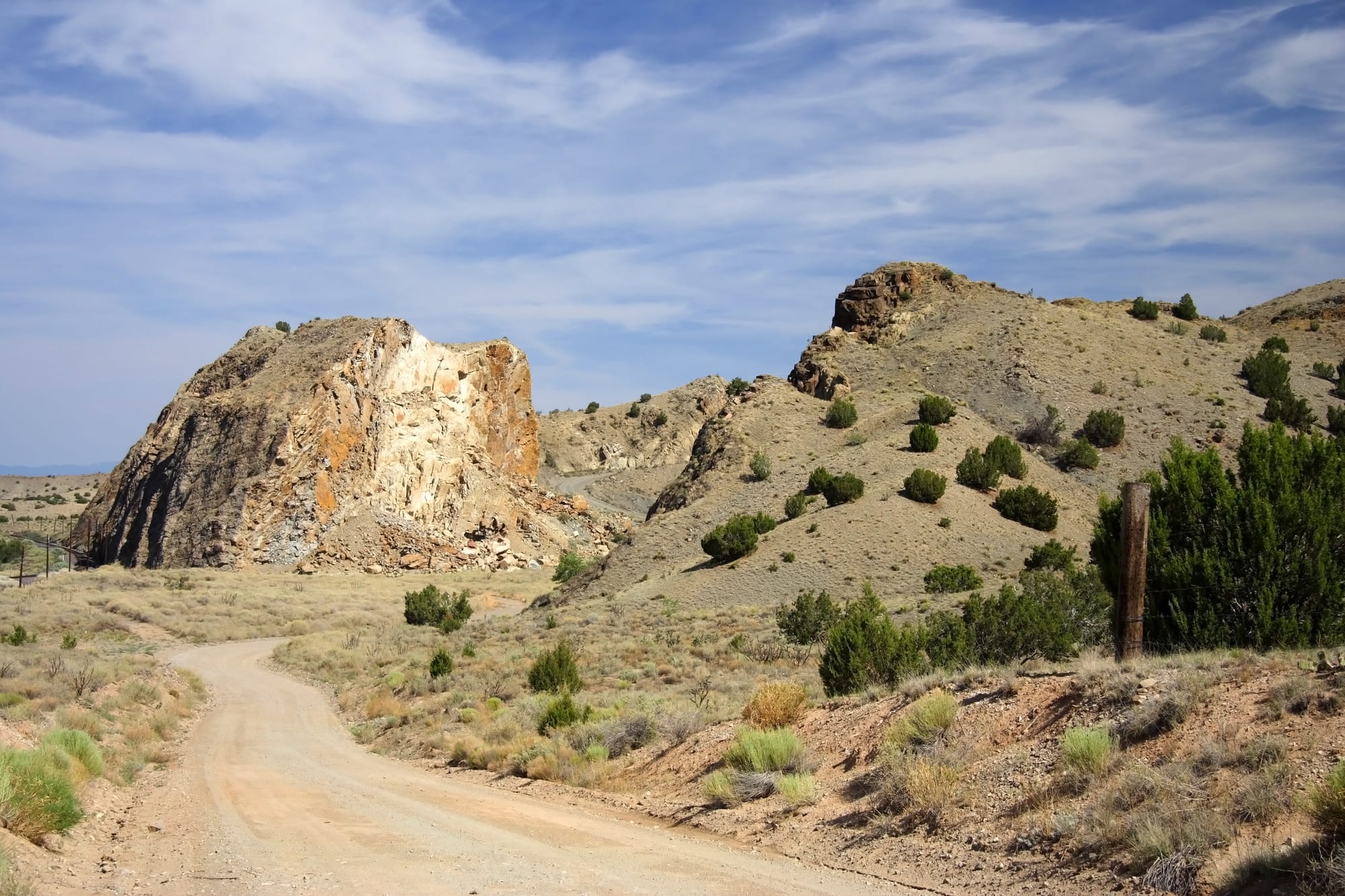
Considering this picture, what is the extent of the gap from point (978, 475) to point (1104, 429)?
13.1 m

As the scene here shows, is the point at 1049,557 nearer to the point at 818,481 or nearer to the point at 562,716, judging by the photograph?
the point at 818,481

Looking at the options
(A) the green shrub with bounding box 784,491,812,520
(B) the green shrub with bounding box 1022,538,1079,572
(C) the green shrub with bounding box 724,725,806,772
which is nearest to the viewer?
(C) the green shrub with bounding box 724,725,806,772

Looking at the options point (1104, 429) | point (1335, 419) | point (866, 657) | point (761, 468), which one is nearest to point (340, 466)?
point (761, 468)

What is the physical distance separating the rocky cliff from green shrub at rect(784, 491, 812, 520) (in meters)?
27.3

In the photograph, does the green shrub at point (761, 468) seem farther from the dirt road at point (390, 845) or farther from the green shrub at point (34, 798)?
the green shrub at point (34, 798)

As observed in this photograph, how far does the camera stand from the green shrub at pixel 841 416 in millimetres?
57812

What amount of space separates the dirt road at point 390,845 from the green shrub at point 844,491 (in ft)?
105

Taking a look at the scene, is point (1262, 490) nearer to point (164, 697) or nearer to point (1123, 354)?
point (164, 697)

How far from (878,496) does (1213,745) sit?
37.9 meters

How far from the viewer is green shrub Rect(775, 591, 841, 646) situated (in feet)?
90.3

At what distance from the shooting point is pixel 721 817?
39.1ft

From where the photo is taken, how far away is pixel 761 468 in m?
53.4

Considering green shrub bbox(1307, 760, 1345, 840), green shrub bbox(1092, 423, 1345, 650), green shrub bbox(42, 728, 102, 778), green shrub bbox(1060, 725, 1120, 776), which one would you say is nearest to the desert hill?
green shrub bbox(1092, 423, 1345, 650)

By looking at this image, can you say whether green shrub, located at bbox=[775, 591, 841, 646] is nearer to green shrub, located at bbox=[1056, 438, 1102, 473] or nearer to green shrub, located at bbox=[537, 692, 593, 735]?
green shrub, located at bbox=[537, 692, 593, 735]
